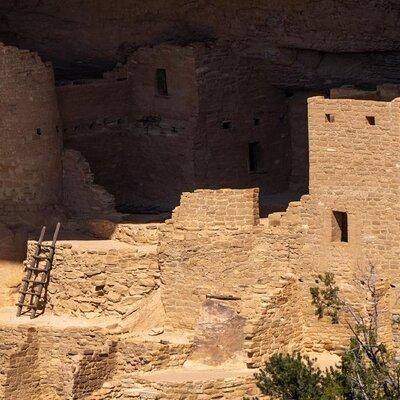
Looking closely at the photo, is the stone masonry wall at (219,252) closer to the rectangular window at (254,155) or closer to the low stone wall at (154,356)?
the low stone wall at (154,356)

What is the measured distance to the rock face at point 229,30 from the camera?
40750 mm

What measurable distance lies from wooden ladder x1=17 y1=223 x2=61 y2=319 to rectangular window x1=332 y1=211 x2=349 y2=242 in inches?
181

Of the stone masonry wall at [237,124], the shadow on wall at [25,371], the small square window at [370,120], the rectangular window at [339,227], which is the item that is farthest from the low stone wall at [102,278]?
the small square window at [370,120]

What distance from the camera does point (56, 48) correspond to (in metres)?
43.7

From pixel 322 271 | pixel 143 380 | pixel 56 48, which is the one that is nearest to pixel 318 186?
pixel 322 271

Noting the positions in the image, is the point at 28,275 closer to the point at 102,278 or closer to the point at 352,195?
the point at 102,278

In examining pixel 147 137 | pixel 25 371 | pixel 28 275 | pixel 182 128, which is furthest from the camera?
pixel 147 137

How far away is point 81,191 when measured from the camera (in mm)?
42188

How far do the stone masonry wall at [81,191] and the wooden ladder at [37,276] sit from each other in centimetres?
139

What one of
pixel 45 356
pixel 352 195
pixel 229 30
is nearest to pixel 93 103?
→ pixel 229 30

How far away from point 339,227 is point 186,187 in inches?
189

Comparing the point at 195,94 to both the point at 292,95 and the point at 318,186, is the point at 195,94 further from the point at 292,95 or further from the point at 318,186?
the point at 318,186

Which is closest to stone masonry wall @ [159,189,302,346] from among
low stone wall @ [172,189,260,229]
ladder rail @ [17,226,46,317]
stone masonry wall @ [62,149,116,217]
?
low stone wall @ [172,189,260,229]

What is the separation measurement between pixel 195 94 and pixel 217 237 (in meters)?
3.58
